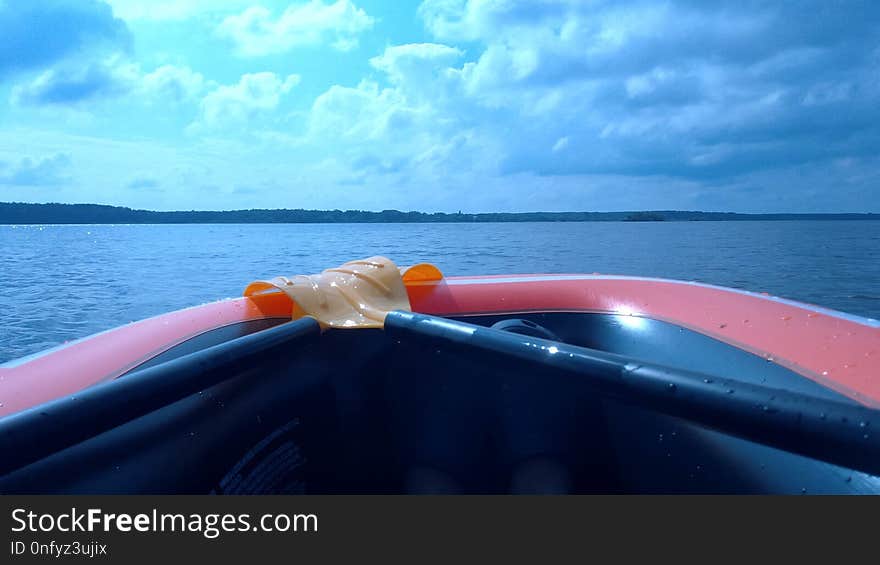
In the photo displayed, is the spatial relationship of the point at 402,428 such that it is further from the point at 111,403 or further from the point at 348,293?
the point at 111,403

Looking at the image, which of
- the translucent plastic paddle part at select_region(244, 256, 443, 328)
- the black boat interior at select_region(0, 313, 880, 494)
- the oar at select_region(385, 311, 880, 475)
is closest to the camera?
the oar at select_region(385, 311, 880, 475)

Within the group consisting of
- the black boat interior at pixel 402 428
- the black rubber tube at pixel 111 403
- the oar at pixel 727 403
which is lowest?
the black boat interior at pixel 402 428

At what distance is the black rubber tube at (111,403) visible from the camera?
0.99 m

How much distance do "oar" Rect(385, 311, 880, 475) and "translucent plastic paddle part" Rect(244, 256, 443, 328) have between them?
84 centimetres

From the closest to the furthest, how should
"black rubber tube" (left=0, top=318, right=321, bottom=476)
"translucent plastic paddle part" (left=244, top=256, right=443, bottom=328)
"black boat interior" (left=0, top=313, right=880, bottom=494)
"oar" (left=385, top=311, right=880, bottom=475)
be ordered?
"oar" (left=385, top=311, right=880, bottom=475), "black rubber tube" (left=0, top=318, right=321, bottom=476), "black boat interior" (left=0, top=313, right=880, bottom=494), "translucent plastic paddle part" (left=244, top=256, right=443, bottom=328)

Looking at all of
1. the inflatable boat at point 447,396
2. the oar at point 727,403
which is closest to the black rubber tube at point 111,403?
the inflatable boat at point 447,396

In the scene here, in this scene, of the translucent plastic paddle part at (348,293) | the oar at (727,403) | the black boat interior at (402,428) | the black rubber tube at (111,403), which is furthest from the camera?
the translucent plastic paddle part at (348,293)

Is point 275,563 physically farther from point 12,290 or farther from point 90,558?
point 12,290

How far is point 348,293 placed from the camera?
7.40 feet

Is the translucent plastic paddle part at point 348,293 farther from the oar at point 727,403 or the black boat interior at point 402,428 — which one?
the oar at point 727,403

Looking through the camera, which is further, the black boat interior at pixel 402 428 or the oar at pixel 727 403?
the black boat interior at pixel 402 428

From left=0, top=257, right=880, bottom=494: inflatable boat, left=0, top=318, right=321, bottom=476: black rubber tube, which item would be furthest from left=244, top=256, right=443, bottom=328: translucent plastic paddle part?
left=0, top=318, right=321, bottom=476: black rubber tube

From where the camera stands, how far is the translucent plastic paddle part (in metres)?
2.12

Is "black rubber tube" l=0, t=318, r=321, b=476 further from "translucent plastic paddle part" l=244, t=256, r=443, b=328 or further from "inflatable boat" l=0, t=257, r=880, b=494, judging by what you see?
"translucent plastic paddle part" l=244, t=256, r=443, b=328
